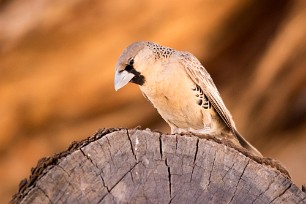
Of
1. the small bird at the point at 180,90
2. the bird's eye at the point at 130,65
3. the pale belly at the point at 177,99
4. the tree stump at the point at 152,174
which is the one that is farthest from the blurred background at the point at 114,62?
the tree stump at the point at 152,174

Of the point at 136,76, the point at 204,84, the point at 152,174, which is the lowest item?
the point at 152,174

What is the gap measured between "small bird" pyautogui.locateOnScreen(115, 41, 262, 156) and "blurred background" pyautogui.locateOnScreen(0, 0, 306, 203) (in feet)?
2.93

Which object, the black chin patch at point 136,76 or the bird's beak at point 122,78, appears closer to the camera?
the bird's beak at point 122,78

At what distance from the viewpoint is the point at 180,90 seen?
5594 mm

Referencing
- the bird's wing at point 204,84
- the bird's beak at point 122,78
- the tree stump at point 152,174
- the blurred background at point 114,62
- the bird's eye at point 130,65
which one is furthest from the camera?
the blurred background at point 114,62

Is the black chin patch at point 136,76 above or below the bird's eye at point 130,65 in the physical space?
below

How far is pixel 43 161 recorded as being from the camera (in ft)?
11.5

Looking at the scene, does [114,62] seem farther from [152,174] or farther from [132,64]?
[152,174]

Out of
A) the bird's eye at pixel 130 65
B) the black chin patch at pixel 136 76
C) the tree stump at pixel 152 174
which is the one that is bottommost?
the tree stump at pixel 152 174

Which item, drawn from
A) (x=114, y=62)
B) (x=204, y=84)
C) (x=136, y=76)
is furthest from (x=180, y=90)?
(x=114, y=62)

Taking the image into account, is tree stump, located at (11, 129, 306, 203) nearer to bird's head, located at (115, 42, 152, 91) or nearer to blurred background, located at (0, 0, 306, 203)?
bird's head, located at (115, 42, 152, 91)

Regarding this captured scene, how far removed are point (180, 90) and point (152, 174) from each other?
211cm

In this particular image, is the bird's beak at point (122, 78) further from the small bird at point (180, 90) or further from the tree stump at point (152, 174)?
the tree stump at point (152, 174)

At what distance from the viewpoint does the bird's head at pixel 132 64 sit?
17.1 feet
